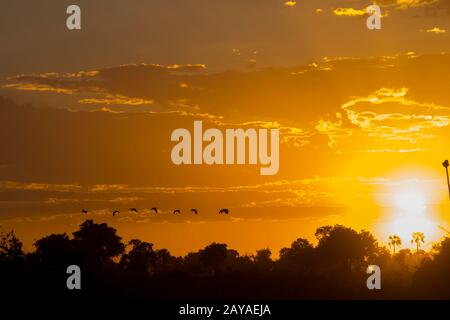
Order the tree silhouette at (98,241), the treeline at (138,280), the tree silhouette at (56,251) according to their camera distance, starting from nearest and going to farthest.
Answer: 1. the treeline at (138,280)
2. the tree silhouette at (56,251)
3. the tree silhouette at (98,241)

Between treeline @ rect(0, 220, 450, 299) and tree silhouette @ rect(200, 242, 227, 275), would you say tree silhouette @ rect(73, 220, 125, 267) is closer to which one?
treeline @ rect(0, 220, 450, 299)

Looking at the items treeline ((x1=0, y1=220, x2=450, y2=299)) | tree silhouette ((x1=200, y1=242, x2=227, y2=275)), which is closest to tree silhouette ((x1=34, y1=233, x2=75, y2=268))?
treeline ((x1=0, y1=220, x2=450, y2=299))

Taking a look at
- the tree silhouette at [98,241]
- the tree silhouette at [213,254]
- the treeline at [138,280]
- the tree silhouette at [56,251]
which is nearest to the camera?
the treeline at [138,280]

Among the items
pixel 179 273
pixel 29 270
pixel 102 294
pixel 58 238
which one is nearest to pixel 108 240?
pixel 58 238

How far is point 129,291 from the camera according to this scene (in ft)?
463

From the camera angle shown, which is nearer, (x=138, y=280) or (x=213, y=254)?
(x=138, y=280)

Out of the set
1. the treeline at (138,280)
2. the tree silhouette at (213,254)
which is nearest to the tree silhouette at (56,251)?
the treeline at (138,280)

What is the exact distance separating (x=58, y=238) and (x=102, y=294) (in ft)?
116

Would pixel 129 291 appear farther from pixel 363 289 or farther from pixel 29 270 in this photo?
pixel 363 289

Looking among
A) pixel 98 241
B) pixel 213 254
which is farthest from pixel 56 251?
pixel 213 254

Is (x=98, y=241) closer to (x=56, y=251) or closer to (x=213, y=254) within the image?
(x=56, y=251)

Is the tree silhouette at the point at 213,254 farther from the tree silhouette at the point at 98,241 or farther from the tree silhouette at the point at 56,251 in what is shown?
the tree silhouette at the point at 56,251
